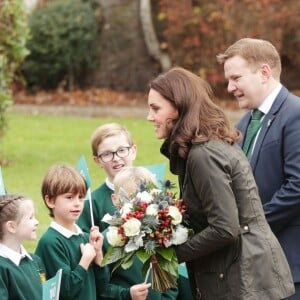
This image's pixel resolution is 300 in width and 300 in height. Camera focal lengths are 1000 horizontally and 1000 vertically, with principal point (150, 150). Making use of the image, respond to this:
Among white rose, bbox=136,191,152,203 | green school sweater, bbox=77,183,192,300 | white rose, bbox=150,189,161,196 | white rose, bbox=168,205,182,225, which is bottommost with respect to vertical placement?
green school sweater, bbox=77,183,192,300

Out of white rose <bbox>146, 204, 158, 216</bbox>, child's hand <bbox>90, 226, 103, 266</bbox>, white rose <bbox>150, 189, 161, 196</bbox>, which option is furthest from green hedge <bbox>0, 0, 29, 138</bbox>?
white rose <bbox>146, 204, 158, 216</bbox>

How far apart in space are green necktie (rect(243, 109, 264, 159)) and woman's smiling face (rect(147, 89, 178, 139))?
0.93 metres

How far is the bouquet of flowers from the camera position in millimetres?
5141

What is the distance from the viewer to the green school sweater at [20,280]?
5500mm

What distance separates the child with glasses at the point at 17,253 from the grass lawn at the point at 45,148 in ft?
14.3

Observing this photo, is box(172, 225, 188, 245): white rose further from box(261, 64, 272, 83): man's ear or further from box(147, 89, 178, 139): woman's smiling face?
box(261, 64, 272, 83): man's ear

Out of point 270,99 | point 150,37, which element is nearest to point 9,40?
point 270,99

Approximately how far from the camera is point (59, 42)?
22.7 metres

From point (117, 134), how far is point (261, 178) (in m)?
1.19

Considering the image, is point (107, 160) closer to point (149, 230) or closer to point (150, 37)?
point (149, 230)

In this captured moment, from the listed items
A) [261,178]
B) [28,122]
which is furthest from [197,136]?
[28,122]

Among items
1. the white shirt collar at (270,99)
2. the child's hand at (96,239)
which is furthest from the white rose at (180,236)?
the white shirt collar at (270,99)

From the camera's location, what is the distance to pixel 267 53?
582 cm

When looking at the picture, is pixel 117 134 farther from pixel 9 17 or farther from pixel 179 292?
pixel 9 17
